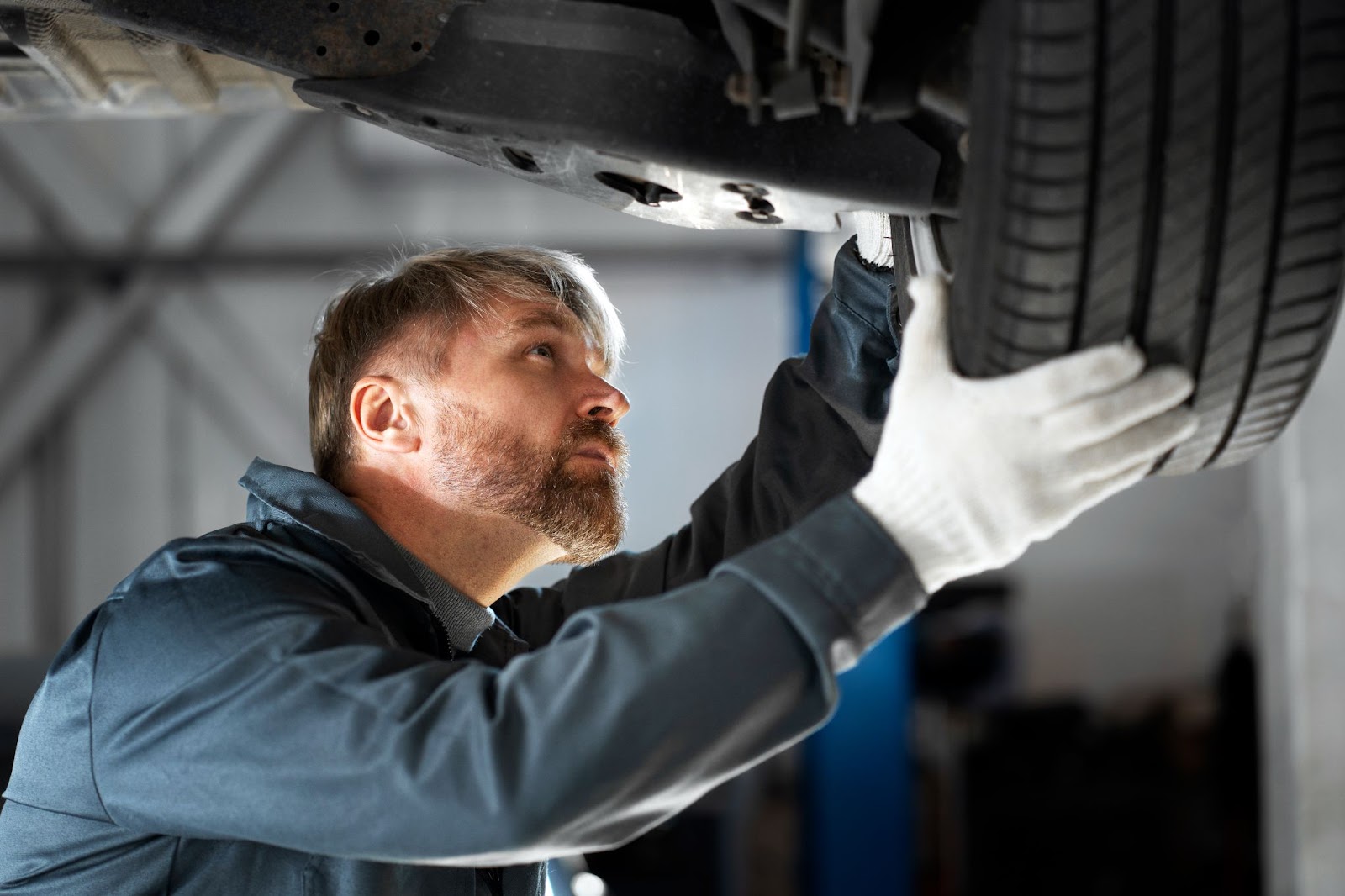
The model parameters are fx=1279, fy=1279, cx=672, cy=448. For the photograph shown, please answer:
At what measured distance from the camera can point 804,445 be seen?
1448 mm

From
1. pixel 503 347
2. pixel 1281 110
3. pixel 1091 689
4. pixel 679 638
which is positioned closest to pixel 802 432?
pixel 503 347

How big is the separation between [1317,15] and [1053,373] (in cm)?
27

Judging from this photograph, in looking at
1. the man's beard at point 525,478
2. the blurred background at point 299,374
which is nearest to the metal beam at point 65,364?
the blurred background at point 299,374

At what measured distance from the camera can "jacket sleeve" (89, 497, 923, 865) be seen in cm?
85

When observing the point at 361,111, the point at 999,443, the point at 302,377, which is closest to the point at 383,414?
the point at 361,111

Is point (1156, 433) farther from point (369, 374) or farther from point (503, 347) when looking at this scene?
point (369, 374)

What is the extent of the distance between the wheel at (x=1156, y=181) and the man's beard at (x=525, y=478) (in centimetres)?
62

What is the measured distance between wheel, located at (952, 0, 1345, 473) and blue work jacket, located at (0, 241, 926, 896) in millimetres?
208

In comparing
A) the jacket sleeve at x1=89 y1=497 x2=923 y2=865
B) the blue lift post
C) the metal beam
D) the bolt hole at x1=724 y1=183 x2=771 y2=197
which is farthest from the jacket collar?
the metal beam

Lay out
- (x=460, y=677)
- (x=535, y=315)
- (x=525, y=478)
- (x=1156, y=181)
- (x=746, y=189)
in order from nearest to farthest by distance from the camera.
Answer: (x=1156, y=181) < (x=460, y=677) < (x=746, y=189) < (x=525, y=478) < (x=535, y=315)

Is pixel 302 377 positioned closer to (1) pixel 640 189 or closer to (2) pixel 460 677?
(1) pixel 640 189

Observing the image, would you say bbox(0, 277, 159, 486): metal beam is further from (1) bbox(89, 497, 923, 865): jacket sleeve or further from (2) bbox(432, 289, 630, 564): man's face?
(1) bbox(89, 497, 923, 865): jacket sleeve

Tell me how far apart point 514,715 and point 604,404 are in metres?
0.63

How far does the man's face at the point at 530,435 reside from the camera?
1.40 metres
